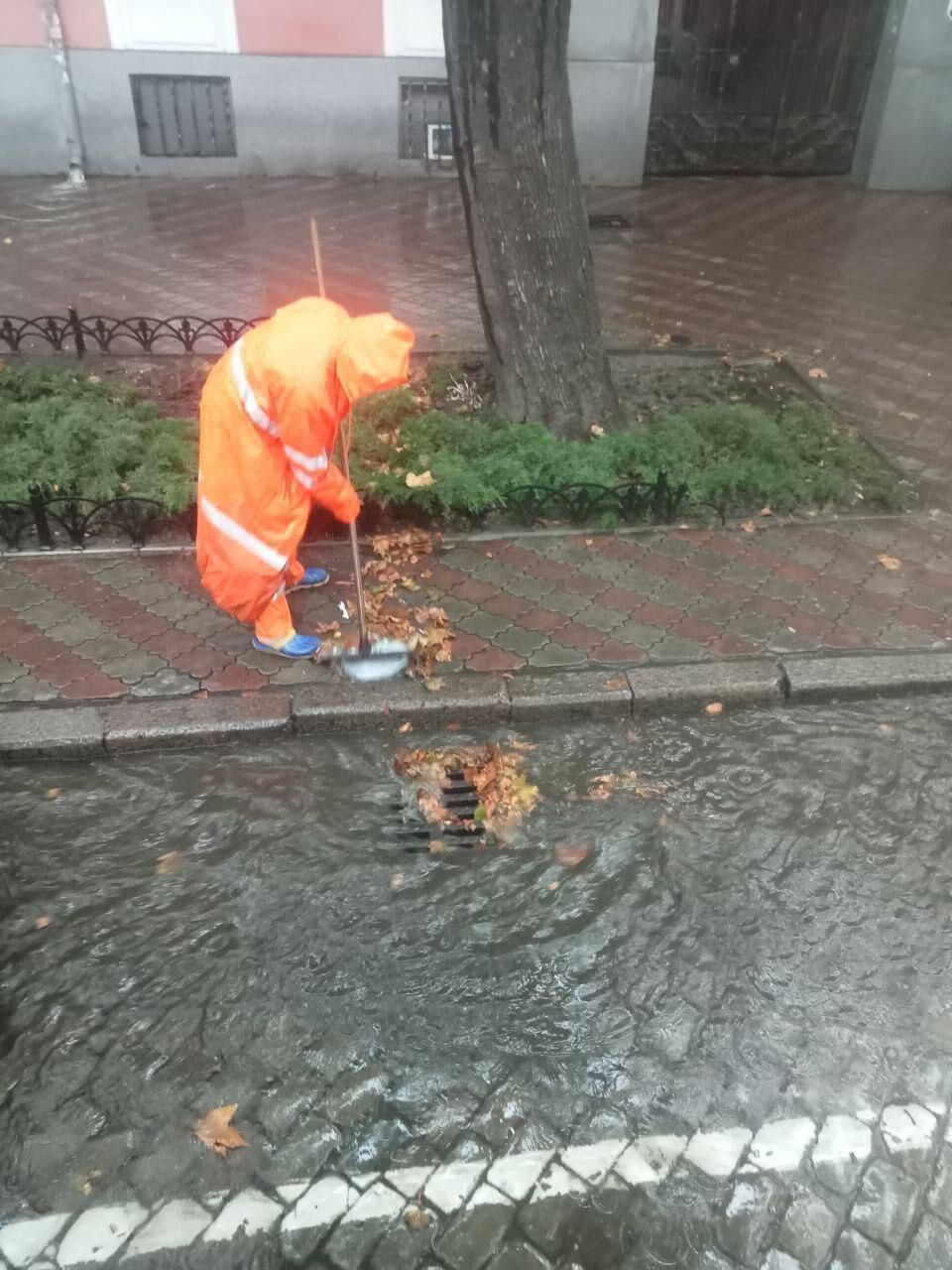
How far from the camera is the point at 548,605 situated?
4.96 m

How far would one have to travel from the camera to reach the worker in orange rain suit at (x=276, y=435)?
3.69 metres

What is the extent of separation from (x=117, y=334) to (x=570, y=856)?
5.52 meters

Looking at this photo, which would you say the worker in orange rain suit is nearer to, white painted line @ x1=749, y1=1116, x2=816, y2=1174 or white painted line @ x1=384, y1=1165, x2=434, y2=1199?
white painted line @ x1=384, y1=1165, x2=434, y2=1199

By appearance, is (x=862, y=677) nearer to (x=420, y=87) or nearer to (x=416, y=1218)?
(x=416, y=1218)

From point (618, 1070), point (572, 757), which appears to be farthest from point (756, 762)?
point (618, 1070)

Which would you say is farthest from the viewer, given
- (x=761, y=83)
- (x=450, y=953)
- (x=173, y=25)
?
(x=761, y=83)

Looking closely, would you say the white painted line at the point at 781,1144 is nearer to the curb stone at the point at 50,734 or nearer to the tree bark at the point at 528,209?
the curb stone at the point at 50,734

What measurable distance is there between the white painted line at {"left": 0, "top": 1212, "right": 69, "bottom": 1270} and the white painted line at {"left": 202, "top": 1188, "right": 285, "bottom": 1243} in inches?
15.8

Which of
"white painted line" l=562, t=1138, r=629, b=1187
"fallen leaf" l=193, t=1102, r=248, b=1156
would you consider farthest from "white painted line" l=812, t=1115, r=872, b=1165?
"fallen leaf" l=193, t=1102, r=248, b=1156

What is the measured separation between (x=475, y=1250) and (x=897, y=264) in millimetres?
9628

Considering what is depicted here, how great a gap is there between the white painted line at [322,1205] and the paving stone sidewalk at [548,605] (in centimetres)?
215

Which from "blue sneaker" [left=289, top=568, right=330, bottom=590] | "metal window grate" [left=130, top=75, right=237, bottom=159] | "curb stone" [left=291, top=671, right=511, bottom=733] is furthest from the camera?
"metal window grate" [left=130, top=75, right=237, bottom=159]

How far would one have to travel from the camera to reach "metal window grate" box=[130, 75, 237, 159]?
10.7 m

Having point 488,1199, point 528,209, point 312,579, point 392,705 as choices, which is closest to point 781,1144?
point 488,1199
